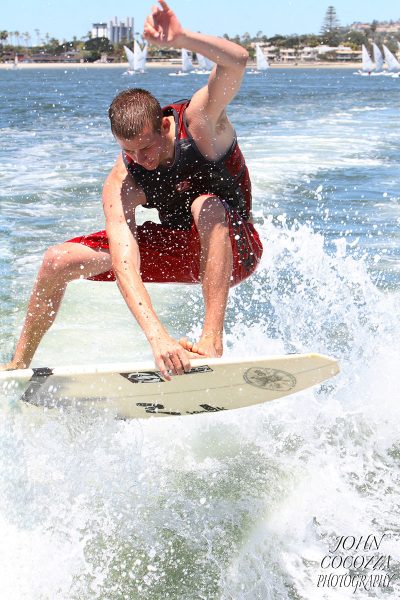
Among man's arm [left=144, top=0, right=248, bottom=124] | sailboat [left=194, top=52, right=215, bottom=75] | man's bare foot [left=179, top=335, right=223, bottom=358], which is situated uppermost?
man's arm [left=144, top=0, right=248, bottom=124]

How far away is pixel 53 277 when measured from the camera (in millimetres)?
4355

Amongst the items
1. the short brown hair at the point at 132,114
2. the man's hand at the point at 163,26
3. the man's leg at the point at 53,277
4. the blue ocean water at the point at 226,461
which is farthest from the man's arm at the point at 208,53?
the blue ocean water at the point at 226,461

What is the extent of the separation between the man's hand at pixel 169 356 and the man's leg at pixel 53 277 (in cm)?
94

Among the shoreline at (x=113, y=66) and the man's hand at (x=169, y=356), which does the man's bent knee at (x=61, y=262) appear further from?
the shoreline at (x=113, y=66)

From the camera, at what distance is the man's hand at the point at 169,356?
11.7ft

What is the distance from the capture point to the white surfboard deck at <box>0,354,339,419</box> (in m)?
3.98

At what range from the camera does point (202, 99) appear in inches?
161

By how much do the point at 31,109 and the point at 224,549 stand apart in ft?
88.6

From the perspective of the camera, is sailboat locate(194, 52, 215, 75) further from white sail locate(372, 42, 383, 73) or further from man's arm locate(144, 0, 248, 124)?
man's arm locate(144, 0, 248, 124)

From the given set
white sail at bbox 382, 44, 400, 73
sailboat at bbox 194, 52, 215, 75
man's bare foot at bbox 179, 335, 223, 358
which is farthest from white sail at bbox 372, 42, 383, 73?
man's bare foot at bbox 179, 335, 223, 358

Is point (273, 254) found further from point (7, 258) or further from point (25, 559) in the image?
point (25, 559)

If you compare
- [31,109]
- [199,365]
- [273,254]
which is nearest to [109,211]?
[199,365]

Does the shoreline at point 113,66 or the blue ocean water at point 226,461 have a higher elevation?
the blue ocean water at point 226,461

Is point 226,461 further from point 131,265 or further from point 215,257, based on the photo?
point 131,265
